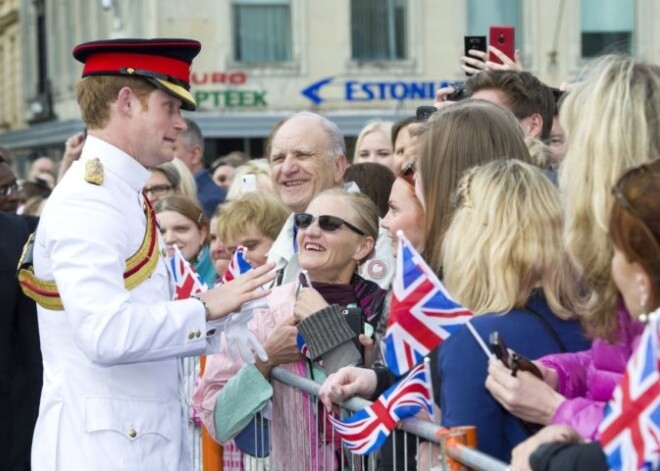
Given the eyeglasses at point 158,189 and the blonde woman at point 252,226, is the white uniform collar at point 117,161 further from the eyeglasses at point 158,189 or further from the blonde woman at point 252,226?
the eyeglasses at point 158,189

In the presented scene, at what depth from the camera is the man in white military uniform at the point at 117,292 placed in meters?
4.33

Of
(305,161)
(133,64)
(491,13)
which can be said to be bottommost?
(305,161)

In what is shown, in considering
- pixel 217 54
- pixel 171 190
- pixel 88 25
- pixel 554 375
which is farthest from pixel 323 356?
pixel 88 25

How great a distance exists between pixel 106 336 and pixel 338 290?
1.51 m

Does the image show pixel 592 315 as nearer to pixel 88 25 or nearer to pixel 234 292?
pixel 234 292

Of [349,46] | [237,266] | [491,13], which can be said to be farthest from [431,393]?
[491,13]

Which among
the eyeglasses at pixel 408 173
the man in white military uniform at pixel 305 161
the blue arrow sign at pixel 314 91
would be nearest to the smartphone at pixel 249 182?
the man in white military uniform at pixel 305 161

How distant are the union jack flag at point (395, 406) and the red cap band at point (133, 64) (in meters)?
1.32

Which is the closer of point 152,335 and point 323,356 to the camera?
point 152,335

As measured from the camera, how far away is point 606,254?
336 cm

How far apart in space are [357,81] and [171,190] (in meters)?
16.5

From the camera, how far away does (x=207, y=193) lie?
36.1ft

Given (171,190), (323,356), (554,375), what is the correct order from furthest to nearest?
(171,190) < (323,356) < (554,375)

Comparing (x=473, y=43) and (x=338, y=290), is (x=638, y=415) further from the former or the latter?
(x=473, y=43)
